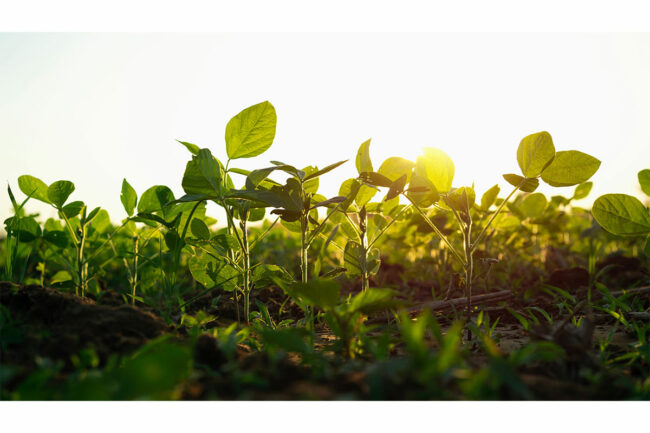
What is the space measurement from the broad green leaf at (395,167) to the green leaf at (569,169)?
0.48 meters

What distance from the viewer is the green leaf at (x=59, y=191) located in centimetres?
198

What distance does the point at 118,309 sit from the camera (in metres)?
1.34

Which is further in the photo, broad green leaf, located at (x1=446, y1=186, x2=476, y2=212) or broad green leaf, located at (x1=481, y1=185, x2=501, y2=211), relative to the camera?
broad green leaf, located at (x1=481, y1=185, x2=501, y2=211)

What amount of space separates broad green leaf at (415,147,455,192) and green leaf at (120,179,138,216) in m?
1.35

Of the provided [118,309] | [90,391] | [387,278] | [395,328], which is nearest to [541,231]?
[387,278]

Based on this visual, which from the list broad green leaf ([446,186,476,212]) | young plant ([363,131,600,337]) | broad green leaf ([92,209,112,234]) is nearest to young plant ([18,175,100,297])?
broad green leaf ([92,209,112,234])

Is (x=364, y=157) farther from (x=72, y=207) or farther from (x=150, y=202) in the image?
(x=72, y=207)

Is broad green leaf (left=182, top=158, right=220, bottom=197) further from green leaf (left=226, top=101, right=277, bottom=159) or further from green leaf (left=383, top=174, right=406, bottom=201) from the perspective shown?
green leaf (left=383, top=174, right=406, bottom=201)

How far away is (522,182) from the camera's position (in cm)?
162

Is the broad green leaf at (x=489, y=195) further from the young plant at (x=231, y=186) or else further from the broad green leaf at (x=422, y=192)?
the young plant at (x=231, y=186)

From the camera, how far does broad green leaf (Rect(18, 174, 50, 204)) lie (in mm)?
Result: 2107

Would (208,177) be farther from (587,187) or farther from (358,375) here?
(587,187)

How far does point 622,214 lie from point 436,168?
84 cm

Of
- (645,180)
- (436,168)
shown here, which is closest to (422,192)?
(436,168)
